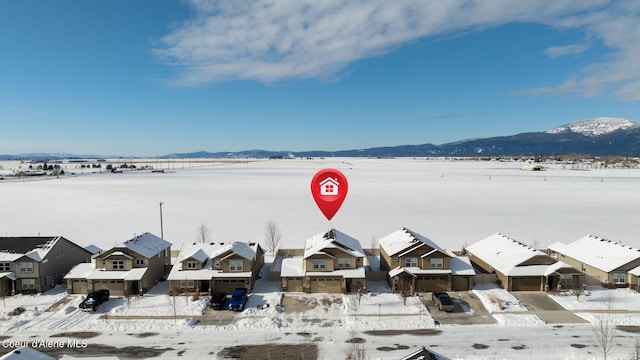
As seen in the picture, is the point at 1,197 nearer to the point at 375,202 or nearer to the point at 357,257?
the point at 375,202

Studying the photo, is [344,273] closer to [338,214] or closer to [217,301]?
[217,301]

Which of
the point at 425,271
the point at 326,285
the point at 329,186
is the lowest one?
the point at 326,285

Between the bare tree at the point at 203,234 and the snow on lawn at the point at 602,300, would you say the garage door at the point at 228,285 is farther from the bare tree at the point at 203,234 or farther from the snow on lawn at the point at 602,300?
the snow on lawn at the point at 602,300

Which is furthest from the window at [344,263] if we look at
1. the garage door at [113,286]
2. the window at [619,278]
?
the window at [619,278]

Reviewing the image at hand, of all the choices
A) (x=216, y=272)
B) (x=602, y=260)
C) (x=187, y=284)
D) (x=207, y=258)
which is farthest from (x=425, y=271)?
(x=187, y=284)

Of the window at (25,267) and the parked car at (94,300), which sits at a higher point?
the window at (25,267)
